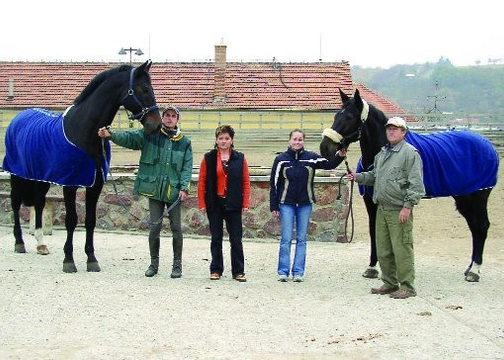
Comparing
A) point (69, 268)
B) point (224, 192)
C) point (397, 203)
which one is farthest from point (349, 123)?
point (69, 268)

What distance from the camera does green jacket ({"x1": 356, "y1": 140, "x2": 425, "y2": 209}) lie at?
22.8ft

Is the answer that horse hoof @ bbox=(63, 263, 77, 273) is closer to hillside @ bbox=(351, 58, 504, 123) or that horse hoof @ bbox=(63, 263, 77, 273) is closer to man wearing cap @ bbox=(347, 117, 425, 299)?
man wearing cap @ bbox=(347, 117, 425, 299)

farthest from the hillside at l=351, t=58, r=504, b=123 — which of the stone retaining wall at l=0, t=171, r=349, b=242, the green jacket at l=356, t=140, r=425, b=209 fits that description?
the green jacket at l=356, t=140, r=425, b=209

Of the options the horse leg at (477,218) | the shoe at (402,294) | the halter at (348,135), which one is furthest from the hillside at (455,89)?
the shoe at (402,294)

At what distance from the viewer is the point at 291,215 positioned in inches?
310

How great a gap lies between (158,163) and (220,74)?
27.3 metres

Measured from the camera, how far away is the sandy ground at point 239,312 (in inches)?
210

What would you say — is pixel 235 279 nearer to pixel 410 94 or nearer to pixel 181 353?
pixel 181 353

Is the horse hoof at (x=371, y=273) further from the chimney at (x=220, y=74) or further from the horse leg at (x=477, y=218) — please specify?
the chimney at (x=220, y=74)

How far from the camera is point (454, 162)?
7973 mm

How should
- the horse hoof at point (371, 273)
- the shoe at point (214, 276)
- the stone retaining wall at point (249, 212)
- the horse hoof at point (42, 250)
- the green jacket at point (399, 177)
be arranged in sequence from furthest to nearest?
the stone retaining wall at point (249, 212)
the horse hoof at point (42, 250)
the horse hoof at point (371, 273)
the shoe at point (214, 276)
the green jacket at point (399, 177)

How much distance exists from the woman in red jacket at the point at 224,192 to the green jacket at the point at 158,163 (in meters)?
0.24

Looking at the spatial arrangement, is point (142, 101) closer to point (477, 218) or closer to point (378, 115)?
point (378, 115)

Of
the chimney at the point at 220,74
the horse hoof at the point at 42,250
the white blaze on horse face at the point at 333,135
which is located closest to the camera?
the white blaze on horse face at the point at 333,135
